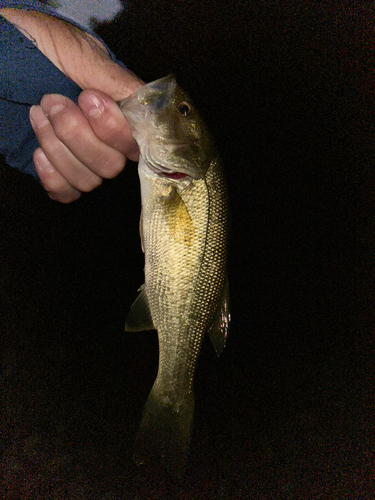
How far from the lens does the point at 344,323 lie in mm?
2203

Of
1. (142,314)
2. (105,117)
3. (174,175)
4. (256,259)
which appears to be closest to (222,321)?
(142,314)

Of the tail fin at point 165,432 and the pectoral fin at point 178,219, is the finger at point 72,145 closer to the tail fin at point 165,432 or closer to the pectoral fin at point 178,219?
the pectoral fin at point 178,219

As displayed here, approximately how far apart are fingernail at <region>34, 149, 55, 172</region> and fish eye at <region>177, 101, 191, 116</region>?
1.69 feet

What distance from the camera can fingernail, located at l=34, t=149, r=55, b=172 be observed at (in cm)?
94

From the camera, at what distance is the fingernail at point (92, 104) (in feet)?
2.52

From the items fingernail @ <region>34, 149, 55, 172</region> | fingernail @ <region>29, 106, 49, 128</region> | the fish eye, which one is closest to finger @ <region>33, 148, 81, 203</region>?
fingernail @ <region>34, 149, 55, 172</region>

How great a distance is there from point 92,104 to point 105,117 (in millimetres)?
48

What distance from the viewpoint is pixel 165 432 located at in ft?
3.08

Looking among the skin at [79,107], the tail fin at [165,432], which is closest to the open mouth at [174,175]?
the skin at [79,107]

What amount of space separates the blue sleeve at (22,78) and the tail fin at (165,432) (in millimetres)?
1101

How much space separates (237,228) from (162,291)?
145 cm

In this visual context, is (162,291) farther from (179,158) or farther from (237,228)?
(237,228)

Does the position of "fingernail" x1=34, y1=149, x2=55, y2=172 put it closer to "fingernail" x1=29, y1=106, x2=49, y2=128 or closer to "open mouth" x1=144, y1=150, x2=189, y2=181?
"fingernail" x1=29, y1=106, x2=49, y2=128

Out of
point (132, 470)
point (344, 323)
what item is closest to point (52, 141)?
point (132, 470)
